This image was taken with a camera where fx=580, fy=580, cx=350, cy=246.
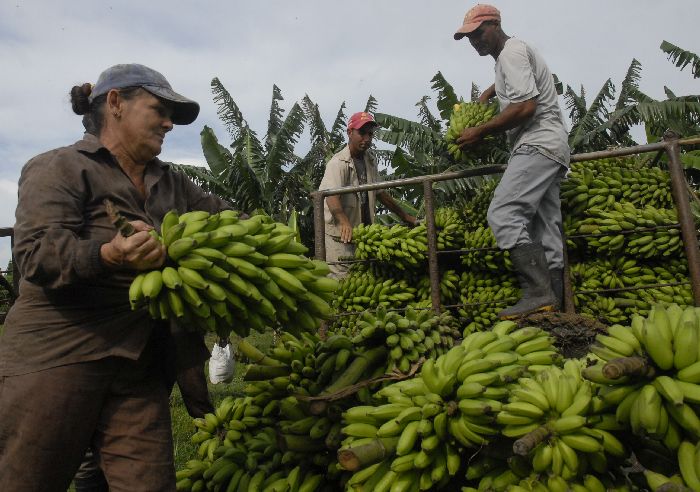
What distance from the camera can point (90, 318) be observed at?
212 cm


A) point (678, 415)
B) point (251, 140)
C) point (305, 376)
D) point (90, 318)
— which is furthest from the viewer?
point (251, 140)

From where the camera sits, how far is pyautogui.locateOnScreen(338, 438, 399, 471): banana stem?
5.72ft

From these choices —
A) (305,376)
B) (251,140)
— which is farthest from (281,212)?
(305,376)

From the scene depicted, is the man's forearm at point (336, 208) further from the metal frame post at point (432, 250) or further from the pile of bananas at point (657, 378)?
the pile of bananas at point (657, 378)

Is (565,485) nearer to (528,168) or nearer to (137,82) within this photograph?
(137,82)

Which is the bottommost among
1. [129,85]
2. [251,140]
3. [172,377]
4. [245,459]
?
[245,459]

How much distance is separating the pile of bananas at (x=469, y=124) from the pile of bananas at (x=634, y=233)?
1.01 m

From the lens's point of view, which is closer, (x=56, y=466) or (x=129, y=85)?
(x=56, y=466)

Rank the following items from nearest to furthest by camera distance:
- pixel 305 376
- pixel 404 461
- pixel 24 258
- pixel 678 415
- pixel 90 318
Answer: pixel 678 415 < pixel 404 461 < pixel 24 258 < pixel 90 318 < pixel 305 376

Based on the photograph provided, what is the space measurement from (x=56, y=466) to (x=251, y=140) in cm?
1277

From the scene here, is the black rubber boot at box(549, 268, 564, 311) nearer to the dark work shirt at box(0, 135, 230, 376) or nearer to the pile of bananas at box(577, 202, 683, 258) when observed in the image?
the pile of bananas at box(577, 202, 683, 258)

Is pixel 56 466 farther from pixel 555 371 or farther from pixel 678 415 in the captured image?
pixel 678 415

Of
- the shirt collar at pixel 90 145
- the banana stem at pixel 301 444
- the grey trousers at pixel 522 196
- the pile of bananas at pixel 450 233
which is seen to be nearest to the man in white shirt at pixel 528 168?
the grey trousers at pixel 522 196

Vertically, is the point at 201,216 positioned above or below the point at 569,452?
above
